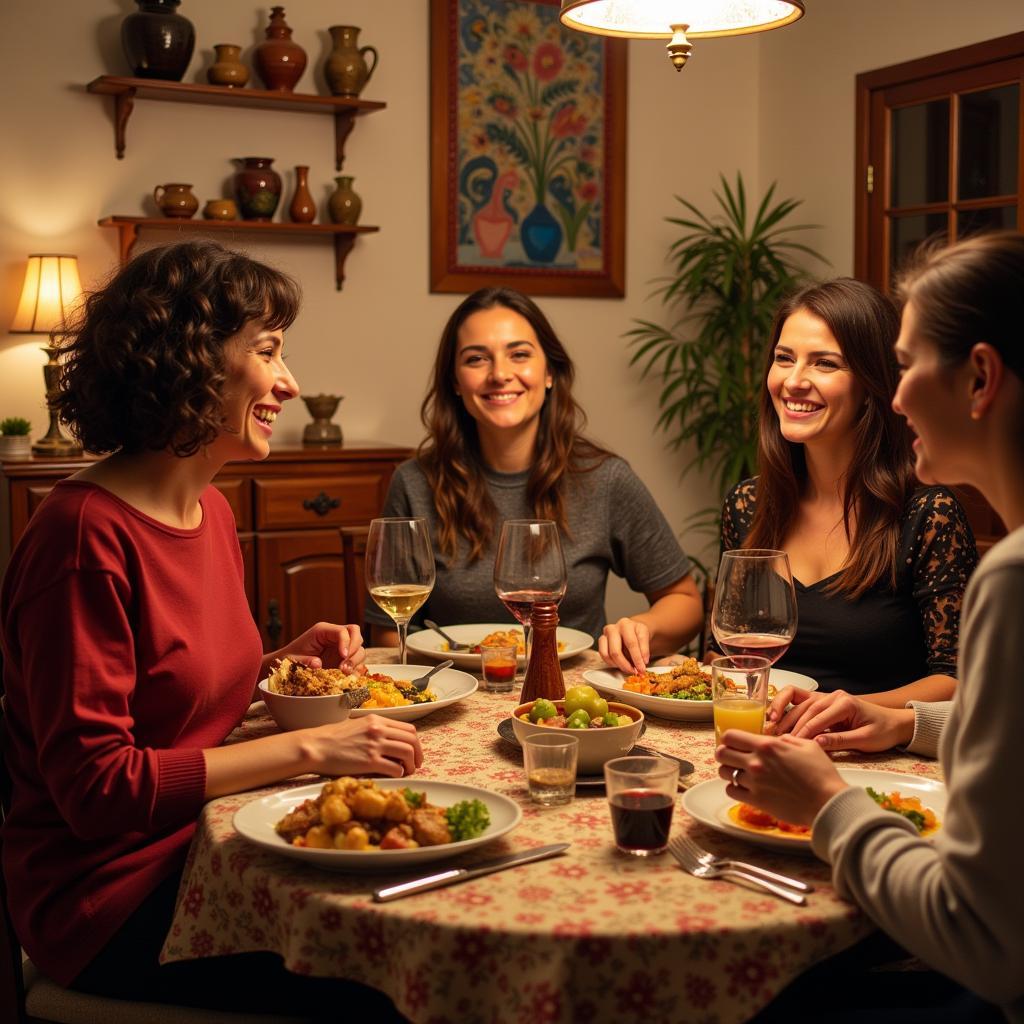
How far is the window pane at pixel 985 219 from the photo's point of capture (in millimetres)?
4285

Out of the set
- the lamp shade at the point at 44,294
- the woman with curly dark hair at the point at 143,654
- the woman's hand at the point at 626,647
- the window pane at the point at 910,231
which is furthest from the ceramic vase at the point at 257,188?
the woman's hand at the point at 626,647

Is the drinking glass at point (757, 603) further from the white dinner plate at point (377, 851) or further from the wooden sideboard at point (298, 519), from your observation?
the wooden sideboard at point (298, 519)

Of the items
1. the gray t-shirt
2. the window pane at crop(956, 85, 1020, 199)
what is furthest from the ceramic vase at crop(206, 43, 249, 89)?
the window pane at crop(956, 85, 1020, 199)

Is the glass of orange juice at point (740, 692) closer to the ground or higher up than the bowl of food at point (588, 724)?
higher up

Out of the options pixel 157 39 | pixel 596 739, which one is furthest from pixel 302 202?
pixel 596 739

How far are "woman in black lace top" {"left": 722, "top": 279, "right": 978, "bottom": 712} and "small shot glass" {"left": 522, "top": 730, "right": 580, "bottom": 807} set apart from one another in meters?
0.88

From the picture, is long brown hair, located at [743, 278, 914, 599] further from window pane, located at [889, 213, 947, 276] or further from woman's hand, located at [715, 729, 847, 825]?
window pane, located at [889, 213, 947, 276]

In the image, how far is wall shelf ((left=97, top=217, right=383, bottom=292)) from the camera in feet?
13.8

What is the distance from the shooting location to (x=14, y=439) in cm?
391

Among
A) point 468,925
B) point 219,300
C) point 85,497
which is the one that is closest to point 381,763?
point 468,925

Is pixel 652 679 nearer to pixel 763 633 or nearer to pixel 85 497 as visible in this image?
pixel 763 633

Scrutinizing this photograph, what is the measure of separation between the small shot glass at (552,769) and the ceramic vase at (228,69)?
3.45 m

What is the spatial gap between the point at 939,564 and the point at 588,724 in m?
0.90

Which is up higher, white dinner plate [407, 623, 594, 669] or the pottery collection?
the pottery collection
